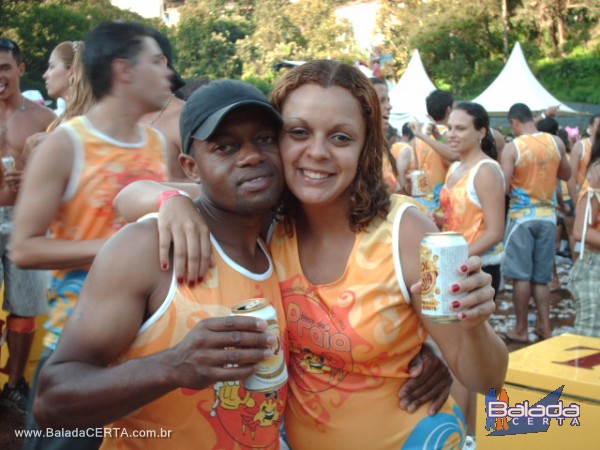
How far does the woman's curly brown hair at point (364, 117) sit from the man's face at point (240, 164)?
208 mm

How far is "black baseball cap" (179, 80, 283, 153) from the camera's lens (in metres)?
1.86

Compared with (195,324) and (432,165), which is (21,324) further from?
(432,165)

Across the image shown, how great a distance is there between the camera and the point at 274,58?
173ft

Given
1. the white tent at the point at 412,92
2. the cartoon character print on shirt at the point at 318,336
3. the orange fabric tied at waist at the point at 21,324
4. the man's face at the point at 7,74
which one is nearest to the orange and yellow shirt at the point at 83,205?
the cartoon character print on shirt at the point at 318,336

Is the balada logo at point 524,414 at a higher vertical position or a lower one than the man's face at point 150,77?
lower

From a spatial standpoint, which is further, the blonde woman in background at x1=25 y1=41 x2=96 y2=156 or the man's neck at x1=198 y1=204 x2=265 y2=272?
the blonde woman in background at x1=25 y1=41 x2=96 y2=156

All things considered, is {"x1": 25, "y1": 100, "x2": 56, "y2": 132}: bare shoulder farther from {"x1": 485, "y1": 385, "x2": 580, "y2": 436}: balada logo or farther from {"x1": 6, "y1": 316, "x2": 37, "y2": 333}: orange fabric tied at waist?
{"x1": 485, "y1": 385, "x2": 580, "y2": 436}: balada logo

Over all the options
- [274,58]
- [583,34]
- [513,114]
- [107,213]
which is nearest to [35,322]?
[107,213]

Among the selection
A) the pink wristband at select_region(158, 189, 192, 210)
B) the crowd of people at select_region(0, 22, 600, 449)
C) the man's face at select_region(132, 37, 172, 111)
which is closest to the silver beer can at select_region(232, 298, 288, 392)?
the crowd of people at select_region(0, 22, 600, 449)

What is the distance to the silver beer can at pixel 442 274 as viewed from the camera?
1685mm

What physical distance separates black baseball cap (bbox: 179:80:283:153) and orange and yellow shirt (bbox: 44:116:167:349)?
99 centimetres

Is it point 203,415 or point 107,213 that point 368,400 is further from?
point 107,213

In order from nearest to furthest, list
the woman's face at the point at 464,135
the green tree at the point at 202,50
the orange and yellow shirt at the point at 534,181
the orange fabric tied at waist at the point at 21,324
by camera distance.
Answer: the orange fabric tied at waist at the point at 21,324
the woman's face at the point at 464,135
the orange and yellow shirt at the point at 534,181
the green tree at the point at 202,50

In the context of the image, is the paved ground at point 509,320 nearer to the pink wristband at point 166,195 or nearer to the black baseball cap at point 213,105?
the pink wristband at point 166,195
